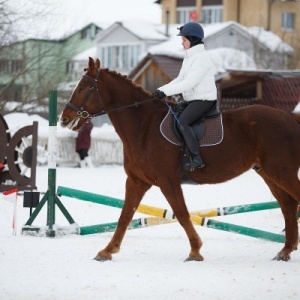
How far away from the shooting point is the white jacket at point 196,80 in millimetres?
9609

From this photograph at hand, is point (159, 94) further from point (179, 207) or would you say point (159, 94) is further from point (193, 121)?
point (179, 207)

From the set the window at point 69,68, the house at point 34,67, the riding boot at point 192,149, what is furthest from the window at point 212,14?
the riding boot at point 192,149

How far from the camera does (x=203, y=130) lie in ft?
31.8

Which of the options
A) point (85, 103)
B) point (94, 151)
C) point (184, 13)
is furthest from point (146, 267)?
point (184, 13)

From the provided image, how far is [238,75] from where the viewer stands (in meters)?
31.8

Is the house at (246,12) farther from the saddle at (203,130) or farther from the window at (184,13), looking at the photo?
the saddle at (203,130)

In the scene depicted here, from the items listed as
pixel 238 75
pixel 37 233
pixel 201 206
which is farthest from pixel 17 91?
pixel 37 233

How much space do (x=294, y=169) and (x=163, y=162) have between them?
154cm

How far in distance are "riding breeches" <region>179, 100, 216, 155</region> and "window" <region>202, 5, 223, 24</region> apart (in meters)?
63.7

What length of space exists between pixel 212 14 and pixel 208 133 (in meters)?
65.0

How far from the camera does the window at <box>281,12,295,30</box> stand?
73500 millimetres

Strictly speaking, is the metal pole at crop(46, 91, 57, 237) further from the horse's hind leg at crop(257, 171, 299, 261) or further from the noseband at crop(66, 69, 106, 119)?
the horse's hind leg at crop(257, 171, 299, 261)

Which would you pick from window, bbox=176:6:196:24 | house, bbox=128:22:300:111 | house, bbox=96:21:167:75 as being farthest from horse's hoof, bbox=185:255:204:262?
window, bbox=176:6:196:24

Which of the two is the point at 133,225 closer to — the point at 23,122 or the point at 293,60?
the point at 23,122
